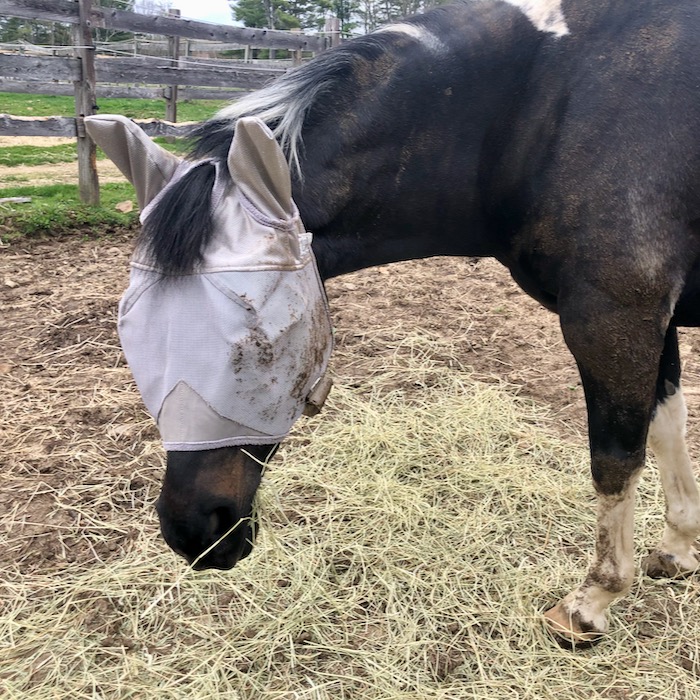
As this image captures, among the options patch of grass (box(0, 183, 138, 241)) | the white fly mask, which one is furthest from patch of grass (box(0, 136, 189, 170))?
the white fly mask

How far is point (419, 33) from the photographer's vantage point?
1876 millimetres

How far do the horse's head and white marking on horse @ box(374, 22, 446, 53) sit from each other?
727 mm

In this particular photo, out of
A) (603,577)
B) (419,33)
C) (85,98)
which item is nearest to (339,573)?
(603,577)

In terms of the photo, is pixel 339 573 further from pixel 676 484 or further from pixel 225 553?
pixel 676 484

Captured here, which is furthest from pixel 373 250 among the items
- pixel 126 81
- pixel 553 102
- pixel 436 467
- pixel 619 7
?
pixel 126 81

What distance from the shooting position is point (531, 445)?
3289mm

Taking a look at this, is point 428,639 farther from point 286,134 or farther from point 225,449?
point 286,134

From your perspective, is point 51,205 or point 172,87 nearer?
point 51,205

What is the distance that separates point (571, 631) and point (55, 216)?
5.90 meters

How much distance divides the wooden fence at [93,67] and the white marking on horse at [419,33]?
5.96 meters

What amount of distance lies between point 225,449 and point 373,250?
0.74m

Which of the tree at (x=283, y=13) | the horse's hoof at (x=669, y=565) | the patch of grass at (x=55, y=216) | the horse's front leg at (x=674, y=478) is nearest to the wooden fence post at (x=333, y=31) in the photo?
the patch of grass at (x=55, y=216)

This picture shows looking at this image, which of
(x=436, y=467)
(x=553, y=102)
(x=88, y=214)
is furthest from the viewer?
(x=88, y=214)

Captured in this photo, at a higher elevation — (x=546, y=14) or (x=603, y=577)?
(x=546, y=14)
